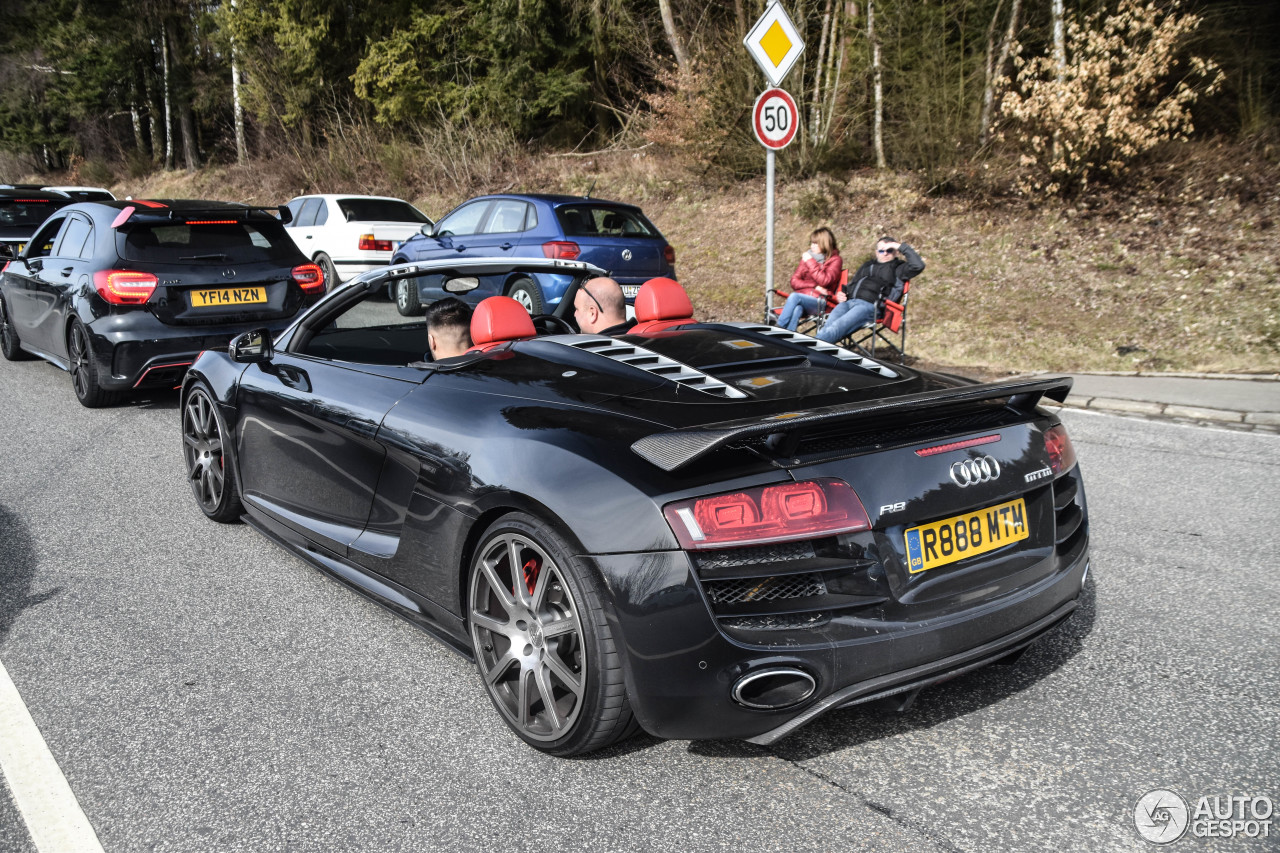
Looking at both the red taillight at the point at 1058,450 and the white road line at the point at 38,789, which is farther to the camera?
the red taillight at the point at 1058,450

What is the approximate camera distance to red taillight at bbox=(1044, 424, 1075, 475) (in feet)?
9.39

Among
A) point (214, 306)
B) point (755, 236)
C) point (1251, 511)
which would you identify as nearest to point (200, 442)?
point (214, 306)

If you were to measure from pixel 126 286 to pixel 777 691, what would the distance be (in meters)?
6.85

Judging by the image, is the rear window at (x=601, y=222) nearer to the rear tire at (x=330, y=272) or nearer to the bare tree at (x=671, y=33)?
the rear tire at (x=330, y=272)

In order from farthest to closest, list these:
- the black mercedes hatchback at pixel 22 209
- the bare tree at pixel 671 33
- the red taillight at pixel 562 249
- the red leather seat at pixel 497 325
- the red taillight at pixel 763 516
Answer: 1. the bare tree at pixel 671 33
2. the black mercedes hatchback at pixel 22 209
3. the red taillight at pixel 562 249
4. the red leather seat at pixel 497 325
5. the red taillight at pixel 763 516

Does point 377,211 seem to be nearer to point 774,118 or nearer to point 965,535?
point 774,118

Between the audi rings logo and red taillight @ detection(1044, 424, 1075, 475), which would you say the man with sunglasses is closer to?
red taillight @ detection(1044, 424, 1075, 475)

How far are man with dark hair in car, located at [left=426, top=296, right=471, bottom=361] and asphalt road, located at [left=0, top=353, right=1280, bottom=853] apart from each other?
1.10 m

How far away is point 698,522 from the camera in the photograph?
7.59ft

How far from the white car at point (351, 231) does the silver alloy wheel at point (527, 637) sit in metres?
12.5

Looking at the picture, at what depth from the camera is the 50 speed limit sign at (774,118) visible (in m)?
8.92

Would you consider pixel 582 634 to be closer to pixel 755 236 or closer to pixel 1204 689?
pixel 1204 689

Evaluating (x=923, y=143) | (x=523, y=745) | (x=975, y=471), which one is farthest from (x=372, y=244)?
(x=975, y=471)

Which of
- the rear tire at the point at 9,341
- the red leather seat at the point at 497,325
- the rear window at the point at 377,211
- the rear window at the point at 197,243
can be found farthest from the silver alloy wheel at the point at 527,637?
the rear window at the point at 377,211
